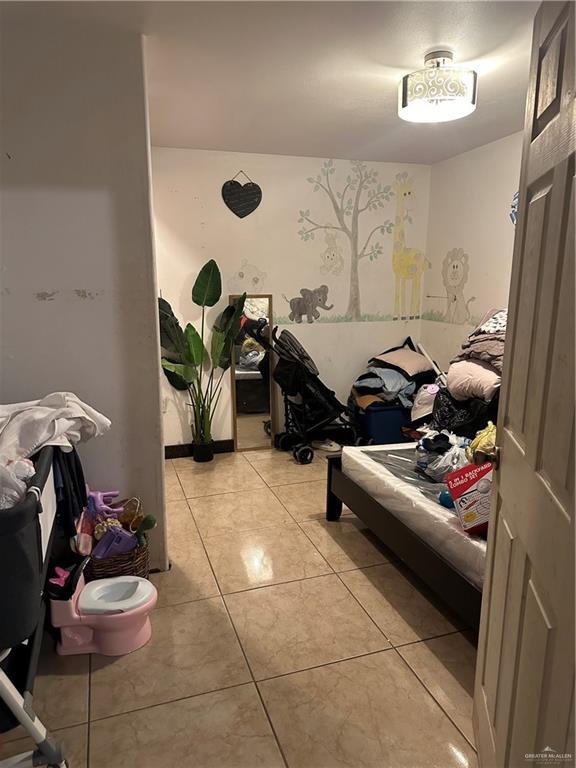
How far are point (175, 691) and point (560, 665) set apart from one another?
4.80 feet

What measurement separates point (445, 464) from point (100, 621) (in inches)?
68.8

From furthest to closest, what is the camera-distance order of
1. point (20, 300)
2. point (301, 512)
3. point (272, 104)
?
point (301, 512) → point (272, 104) → point (20, 300)

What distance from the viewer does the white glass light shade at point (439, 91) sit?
2346 millimetres

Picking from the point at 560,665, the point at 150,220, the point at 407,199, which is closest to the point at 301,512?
the point at 150,220

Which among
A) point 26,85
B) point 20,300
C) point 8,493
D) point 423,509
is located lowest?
point 423,509

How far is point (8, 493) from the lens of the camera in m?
1.30

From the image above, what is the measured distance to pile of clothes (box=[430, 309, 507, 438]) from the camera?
10.9 feet

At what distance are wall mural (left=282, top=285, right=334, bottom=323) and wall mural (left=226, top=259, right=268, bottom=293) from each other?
0.85 ft

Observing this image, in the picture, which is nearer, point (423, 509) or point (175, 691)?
point (175, 691)

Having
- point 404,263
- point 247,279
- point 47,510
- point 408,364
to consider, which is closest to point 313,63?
point 247,279

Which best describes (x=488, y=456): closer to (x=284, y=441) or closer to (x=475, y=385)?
(x=475, y=385)

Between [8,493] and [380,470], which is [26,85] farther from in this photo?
[380,470]

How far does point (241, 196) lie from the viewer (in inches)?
164

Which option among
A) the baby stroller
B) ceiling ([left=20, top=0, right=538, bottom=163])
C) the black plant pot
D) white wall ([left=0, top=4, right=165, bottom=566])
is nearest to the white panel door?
ceiling ([left=20, top=0, right=538, bottom=163])
